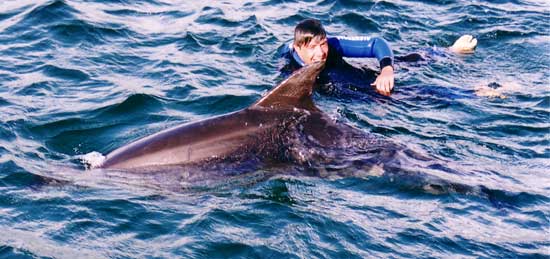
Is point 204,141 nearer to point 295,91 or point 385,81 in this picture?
point 295,91

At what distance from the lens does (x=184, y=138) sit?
22.0 feet

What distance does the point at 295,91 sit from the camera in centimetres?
681

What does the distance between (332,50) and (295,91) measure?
2.82 metres

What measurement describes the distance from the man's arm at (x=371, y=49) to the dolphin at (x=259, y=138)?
205 centimetres

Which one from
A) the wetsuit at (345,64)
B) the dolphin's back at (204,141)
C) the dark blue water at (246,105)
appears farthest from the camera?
the wetsuit at (345,64)

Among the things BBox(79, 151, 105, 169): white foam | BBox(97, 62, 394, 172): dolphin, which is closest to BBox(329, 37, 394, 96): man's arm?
BBox(97, 62, 394, 172): dolphin

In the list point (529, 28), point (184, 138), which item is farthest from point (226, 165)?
point (529, 28)

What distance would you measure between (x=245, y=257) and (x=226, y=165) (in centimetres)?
141

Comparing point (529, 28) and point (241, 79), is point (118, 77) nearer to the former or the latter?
point (241, 79)

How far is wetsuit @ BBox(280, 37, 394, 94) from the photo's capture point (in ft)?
30.3

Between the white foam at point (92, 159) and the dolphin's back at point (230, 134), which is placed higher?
the dolphin's back at point (230, 134)

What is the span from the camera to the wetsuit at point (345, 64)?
9.23m

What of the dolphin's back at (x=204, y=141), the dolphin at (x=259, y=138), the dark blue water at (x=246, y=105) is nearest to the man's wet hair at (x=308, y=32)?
the dark blue water at (x=246, y=105)

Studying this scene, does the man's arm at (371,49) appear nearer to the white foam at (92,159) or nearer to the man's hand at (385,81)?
the man's hand at (385,81)
